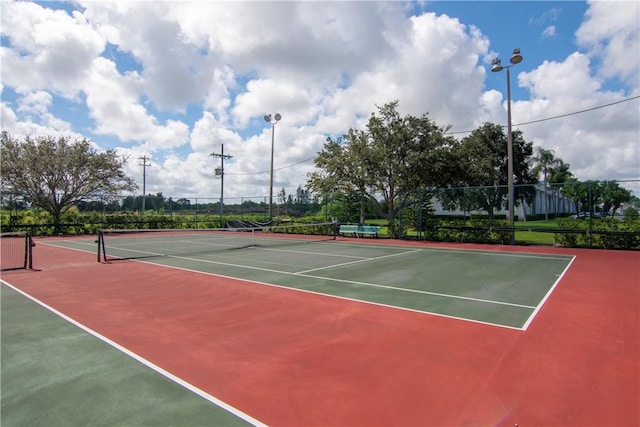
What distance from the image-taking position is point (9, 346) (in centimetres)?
498

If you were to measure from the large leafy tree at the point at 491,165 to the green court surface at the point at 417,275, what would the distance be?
6667 millimetres

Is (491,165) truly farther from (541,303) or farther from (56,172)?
(56,172)

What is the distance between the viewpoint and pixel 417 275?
1016 centimetres

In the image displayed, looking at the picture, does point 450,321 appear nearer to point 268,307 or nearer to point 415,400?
point 415,400

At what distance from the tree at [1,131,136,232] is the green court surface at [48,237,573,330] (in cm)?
1907

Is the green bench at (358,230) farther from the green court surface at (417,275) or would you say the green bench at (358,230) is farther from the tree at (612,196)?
the tree at (612,196)

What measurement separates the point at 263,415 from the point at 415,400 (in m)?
1.46

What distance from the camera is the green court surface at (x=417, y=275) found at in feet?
22.7

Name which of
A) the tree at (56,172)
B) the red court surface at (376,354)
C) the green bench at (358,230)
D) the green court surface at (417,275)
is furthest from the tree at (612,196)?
the tree at (56,172)

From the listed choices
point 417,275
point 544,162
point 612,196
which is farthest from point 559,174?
point 417,275

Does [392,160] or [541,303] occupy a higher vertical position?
[392,160]

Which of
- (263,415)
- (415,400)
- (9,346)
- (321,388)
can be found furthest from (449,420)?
(9,346)

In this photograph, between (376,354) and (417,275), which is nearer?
(376,354)

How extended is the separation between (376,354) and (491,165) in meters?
31.1
